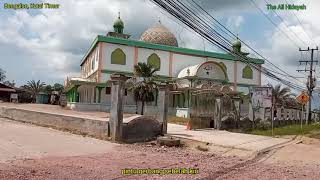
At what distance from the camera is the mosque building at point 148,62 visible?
147 feet

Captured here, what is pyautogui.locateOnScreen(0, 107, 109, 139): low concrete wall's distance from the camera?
16.3 m

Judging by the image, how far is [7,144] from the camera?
41.5 ft

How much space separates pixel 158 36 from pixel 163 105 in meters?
34.7

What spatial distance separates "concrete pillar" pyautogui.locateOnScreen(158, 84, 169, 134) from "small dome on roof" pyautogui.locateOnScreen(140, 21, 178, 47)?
33.1 metres

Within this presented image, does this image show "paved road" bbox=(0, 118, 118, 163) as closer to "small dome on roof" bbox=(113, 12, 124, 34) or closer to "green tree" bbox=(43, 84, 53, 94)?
"small dome on roof" bbox=(113, 12, 124, 34)

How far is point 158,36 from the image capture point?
52.4 m

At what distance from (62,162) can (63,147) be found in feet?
9.91

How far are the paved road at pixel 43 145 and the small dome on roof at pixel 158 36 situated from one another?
36.5m

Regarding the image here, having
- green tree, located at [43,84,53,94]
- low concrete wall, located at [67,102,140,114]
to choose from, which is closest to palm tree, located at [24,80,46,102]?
green tree, located at [43,84,53,94]

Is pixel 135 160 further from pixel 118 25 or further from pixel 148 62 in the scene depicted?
pixel 118 25

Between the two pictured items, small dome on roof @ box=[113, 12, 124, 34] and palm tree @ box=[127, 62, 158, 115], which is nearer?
palm tree @ box=[127, 62, 158, 115]

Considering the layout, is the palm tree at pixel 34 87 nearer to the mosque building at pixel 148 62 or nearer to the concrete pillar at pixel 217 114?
the mosque building at pixel 148 62

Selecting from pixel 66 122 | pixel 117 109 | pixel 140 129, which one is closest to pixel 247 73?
pixel 66 122

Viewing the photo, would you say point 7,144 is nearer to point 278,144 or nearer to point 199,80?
point 278,144
